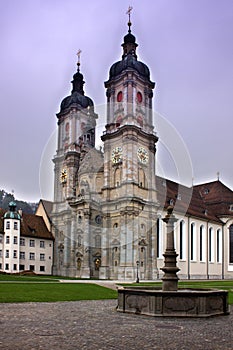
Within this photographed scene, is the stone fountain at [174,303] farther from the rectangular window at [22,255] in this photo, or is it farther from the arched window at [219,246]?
the arched window at [219,246]

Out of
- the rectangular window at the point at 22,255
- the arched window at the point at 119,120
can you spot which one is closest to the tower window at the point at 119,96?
the arched window at the point at 119,120

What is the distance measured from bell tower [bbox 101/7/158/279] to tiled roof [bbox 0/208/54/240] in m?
14.2

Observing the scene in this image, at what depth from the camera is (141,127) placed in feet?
212

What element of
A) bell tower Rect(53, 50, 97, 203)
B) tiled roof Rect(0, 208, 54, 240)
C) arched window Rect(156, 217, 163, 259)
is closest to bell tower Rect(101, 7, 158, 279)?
arched window Rect(156, 217, 163, 259)

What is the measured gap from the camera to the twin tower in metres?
59.8

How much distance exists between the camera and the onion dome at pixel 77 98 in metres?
76.7

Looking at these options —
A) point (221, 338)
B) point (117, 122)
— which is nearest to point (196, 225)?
point (117, 122)

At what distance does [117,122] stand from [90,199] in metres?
12.7

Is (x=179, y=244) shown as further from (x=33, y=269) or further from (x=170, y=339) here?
(x=170, y=339)

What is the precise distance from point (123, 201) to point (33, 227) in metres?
19.2

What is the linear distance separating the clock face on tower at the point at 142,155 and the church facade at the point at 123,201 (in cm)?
15

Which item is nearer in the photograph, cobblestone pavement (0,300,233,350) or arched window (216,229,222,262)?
cobblestone pavement (0,300,233,350)

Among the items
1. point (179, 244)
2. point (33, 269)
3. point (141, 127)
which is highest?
point (141, 127)

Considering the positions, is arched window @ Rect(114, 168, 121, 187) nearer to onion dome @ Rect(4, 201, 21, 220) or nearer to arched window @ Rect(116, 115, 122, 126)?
arched window @ Rect(116, 115, 122, 126)
